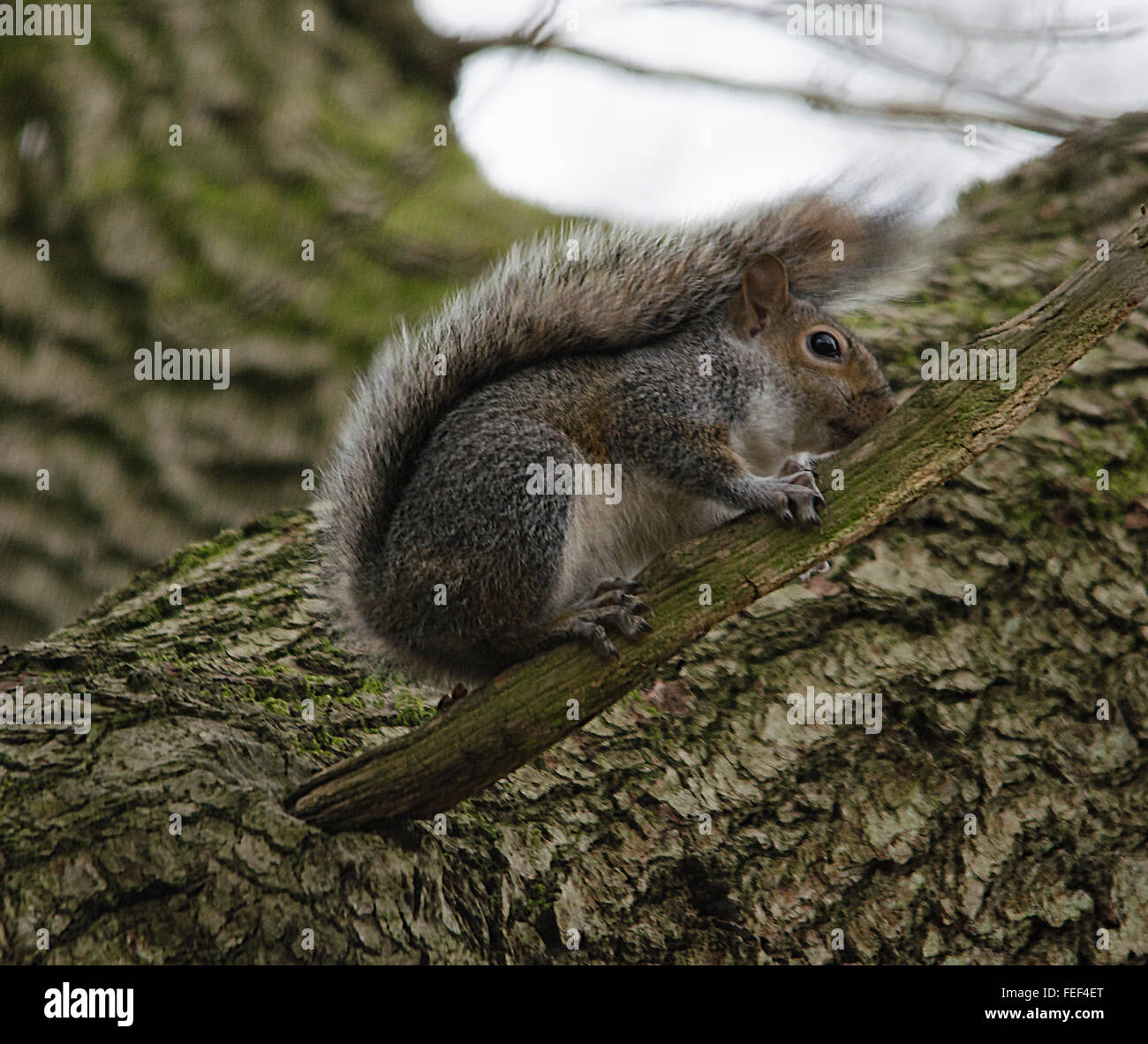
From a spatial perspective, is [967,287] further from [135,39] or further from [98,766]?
[98,766]

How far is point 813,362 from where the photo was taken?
2.23m

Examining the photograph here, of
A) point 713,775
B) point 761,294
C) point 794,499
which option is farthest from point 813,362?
point 713,775

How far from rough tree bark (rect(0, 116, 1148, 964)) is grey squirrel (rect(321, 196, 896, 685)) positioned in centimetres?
29

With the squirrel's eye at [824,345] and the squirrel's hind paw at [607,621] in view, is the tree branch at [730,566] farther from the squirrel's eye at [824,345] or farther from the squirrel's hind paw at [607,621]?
the squirrel's eye at [824,345]

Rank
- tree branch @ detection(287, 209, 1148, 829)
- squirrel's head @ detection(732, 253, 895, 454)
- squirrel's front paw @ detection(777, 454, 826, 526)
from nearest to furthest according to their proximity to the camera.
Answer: tree branch @ detection(287, 209, 1148, 829), squirrel's front paw @ detection(777, 454, 826, 526), squirrel's head @ detection(732, 253, 895, 454)

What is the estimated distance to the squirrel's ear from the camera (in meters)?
2.21

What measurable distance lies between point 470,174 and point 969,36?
154 centimetres

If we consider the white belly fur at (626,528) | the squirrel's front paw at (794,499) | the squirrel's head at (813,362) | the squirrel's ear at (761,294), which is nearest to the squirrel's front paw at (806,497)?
the squirrel's front paw at (794,499)

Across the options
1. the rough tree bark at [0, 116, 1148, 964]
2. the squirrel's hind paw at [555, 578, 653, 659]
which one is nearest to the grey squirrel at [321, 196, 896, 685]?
the squirrel's hind paw at [555, 578, 653, 659]

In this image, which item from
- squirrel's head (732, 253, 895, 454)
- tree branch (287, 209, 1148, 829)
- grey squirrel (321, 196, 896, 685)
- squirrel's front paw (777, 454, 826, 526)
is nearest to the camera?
tree branch (287, 209, 1148, 829)

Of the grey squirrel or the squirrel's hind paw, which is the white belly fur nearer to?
the grey squirrel

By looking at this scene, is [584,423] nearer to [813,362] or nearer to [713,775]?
[813,362]

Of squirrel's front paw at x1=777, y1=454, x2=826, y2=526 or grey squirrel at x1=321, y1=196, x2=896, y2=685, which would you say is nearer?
squirrel's front paw at x1=777, y1=454, x2=826, y2=526

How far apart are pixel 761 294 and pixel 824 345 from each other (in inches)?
6.7
